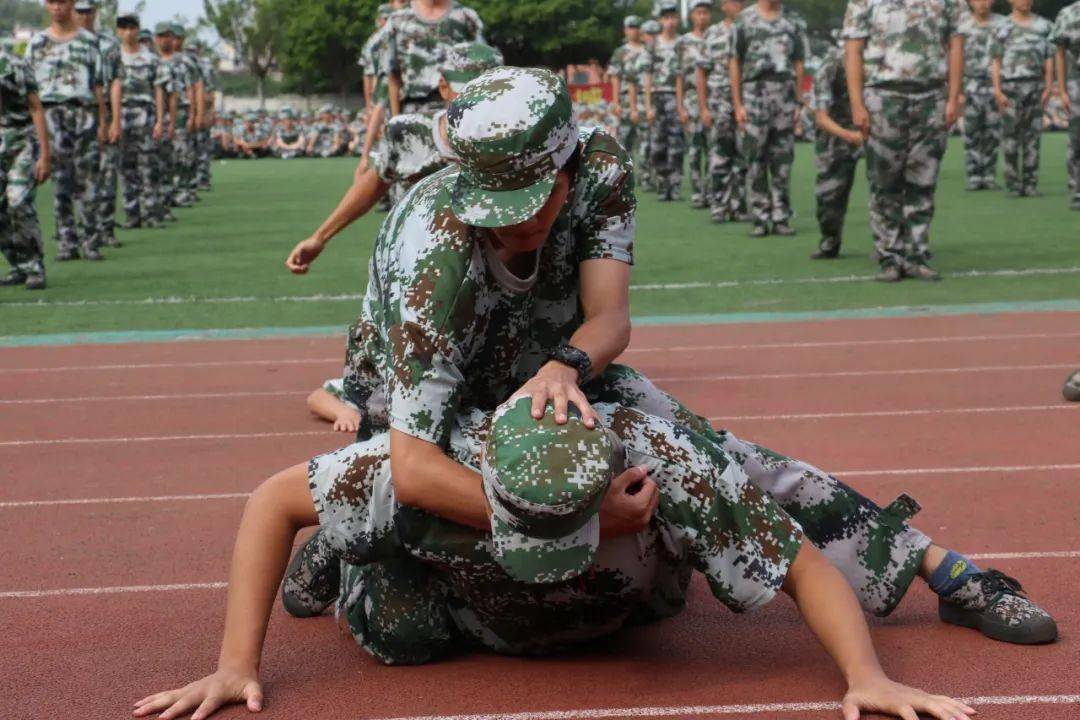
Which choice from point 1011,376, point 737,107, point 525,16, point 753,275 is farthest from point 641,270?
point 525,16

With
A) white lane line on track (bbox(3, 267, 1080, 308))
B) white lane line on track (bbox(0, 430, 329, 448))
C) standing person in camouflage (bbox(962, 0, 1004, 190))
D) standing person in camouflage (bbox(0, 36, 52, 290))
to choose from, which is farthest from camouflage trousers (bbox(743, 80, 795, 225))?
white lane line on track (bbox(0, 430, 329, 448))

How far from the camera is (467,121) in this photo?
3109 millimetres

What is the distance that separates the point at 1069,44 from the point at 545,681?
13982 millimetres

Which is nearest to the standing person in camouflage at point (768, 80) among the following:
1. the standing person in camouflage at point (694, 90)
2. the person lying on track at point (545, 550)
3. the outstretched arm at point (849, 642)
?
the standing person in camouflage at point (694, 90)

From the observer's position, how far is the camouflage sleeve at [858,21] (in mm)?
10141

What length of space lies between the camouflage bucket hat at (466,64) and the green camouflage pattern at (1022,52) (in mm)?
13473

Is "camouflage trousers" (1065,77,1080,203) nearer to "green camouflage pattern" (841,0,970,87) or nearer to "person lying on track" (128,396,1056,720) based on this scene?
"green camouflage pattern" (841,0,970,87)

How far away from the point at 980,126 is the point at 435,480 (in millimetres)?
17734

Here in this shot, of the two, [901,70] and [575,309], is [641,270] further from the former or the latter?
[575,309]

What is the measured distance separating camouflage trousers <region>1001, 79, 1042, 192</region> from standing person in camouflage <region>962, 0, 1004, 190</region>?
3.76ft

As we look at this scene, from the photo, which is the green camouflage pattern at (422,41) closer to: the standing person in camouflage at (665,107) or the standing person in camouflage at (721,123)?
the standing person in camouflage at (721,123)

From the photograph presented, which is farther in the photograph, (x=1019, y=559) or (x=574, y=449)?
(x=1019, y=559)

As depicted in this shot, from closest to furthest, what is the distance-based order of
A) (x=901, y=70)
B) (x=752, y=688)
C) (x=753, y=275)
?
(x=752, y=688) → (x=901, y=70) → (x=753, y=275)

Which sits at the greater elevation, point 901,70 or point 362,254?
point 901,70
